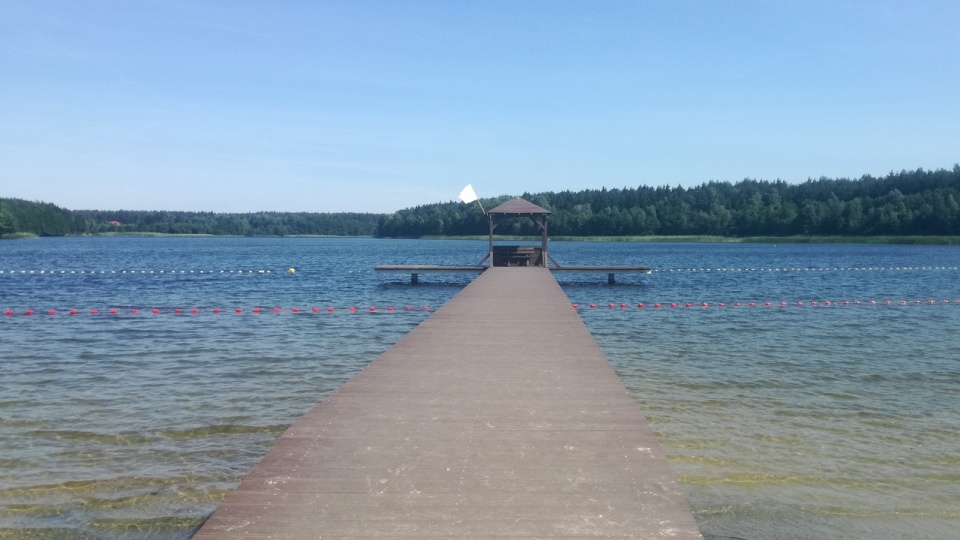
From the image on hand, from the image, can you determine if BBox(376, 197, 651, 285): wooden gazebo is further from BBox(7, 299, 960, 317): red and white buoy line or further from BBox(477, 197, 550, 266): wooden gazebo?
BBox(7, 299, 960, 317): red and white buoy line

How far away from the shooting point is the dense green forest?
11019 cm

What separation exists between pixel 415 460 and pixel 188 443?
4.14 m

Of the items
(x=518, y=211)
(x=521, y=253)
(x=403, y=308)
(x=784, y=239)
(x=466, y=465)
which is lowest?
(x=403, y=308)

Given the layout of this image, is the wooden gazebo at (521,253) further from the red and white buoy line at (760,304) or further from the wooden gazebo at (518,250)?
the red and white buoy line at (760,304)

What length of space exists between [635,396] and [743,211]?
133625 mm

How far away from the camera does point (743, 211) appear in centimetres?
13612

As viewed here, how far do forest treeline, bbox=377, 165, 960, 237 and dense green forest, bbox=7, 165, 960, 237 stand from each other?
0.15 metres

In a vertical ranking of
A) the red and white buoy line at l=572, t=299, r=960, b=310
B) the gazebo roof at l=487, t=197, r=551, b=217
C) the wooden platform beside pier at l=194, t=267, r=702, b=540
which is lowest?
the red and white buoy line at l=572, t=299, r=960, b=310

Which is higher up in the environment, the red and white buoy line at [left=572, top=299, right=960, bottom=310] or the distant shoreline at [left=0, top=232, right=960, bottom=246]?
the distant shoreline at [left=0, top=232, right=960, bottom=246]

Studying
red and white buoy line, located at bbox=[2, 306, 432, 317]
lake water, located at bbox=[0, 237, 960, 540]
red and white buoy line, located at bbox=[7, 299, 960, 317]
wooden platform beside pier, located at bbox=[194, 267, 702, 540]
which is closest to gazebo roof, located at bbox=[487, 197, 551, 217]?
red and white buoy line, located at bbox=[7, 299, 960, 317]

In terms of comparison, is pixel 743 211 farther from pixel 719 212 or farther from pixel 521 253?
pixel 521 253

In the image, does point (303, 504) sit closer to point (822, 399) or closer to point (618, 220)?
point (822, 399)

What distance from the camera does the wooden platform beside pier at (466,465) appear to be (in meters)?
4.27

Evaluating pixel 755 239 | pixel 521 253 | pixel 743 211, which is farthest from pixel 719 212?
pixel 521 253
